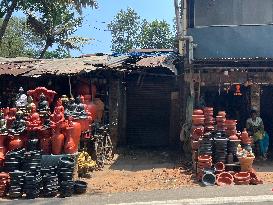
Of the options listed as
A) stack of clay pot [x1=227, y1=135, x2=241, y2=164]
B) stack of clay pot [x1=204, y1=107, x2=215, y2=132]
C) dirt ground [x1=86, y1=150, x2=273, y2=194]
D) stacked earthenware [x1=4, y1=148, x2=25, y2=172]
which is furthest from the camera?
stack of clay pot [x1=204, y1=107, x2=215, y2=132]

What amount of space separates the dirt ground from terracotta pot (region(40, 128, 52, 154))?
149 centimetres

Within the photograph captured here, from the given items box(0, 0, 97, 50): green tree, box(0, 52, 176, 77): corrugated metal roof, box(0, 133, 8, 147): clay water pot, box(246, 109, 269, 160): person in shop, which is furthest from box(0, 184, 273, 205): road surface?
box(0, 0, 97, 50): green tree

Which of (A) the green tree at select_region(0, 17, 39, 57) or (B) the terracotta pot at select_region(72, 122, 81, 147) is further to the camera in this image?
(A) the green tree at select_region(0, 17, 39, 57)

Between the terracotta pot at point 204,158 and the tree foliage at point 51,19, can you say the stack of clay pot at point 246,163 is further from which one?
the tree foliage at point 51,19

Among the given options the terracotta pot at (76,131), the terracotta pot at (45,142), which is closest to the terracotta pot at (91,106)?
the terracotta pot at (76,131)

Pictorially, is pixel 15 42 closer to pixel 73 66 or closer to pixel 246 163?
pixel 73 66

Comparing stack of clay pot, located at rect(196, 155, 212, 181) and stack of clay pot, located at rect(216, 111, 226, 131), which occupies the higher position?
stack of clay pot, located at rect(216, 111, 226, 131)

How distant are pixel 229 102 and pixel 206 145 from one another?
494 cm

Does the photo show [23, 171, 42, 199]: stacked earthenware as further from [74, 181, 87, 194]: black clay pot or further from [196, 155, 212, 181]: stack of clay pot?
[196, 155, 212, 181]: stack of clay pot

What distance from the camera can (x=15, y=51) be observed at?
107 feet

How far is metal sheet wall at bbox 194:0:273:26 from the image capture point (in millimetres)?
13805

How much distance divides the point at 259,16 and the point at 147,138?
6.76 meters

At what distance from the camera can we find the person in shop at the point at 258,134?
1370 centimetres

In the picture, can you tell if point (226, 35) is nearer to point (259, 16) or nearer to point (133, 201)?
point (259, 16)
